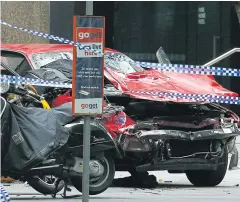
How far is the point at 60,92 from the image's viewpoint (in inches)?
462

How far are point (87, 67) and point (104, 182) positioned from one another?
116 inches

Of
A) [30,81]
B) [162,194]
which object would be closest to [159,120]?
[162,194]

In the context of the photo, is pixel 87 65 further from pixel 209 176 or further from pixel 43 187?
pixel 209 176

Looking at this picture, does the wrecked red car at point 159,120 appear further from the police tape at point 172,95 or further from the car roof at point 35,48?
the car roof at point 35,48

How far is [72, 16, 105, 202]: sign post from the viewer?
789 centimetres

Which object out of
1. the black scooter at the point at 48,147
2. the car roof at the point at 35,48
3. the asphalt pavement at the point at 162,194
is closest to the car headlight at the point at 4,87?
the black scooter at the point at 48,147

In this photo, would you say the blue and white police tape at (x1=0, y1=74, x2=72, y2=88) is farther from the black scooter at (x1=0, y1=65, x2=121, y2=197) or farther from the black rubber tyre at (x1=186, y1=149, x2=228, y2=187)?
the black rubber tyre at (x1=186, y1=149, x2=228, y2=187)

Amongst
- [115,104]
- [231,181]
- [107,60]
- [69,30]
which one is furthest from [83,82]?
[69,30]

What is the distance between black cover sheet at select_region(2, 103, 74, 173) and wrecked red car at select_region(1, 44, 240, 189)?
3.16 feet

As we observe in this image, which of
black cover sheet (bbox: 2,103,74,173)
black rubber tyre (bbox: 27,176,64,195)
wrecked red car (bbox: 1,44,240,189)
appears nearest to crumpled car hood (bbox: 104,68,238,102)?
wrecked red car (bbox: 1,44,240,189)

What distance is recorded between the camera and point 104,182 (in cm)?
1058

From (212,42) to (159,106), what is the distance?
45.1 ft

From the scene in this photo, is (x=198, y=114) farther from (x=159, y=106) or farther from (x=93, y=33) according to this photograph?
(x=93, y=33)

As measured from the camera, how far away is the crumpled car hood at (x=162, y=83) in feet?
38.2
